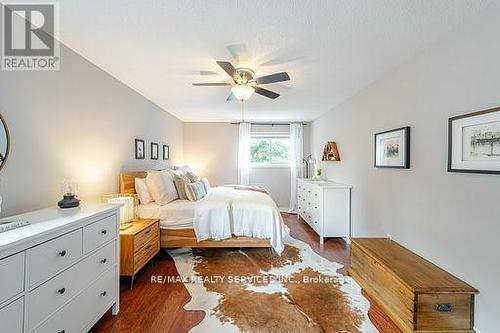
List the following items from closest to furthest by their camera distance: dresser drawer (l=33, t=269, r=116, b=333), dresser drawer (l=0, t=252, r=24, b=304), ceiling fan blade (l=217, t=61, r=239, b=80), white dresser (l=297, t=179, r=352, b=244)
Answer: dresser drawer (l=0, t=252, r=24, b=304)
dresser drawer (l=33, t=269, r=116, b=333)
ceiling fan blade (l=217, t=61, r=239, b=80)
white dresser (l=297, t=179, r=352, b=244)

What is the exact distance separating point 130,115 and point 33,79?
156 centimetres

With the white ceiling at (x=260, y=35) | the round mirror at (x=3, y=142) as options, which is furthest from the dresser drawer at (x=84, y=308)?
the white ceiling at (x=260, y=35)

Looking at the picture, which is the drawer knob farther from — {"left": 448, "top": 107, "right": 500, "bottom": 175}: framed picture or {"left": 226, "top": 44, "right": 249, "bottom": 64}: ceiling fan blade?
{"left": 226, "top": 44, "right": 249, "bottom": 64}: ceiling fan blade

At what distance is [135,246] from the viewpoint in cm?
241

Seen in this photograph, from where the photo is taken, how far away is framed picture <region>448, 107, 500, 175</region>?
1557 mm

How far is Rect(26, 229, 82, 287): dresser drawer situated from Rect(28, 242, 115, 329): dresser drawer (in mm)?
55

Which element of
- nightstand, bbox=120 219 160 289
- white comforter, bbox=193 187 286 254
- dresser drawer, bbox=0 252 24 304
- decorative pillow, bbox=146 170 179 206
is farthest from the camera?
decorative pillow, bbox=146 170 179 206

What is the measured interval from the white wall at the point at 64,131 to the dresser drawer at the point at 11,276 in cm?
80

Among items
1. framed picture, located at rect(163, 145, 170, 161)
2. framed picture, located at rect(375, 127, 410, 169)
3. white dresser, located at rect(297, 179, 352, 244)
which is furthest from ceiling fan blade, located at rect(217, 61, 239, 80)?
framed picture, located at rect(163, 145, 170, 161)

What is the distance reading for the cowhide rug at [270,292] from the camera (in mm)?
1882

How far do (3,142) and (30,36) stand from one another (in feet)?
2.91

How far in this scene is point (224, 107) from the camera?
15.0ft

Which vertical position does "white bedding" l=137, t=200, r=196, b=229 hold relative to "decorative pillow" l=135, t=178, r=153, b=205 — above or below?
below

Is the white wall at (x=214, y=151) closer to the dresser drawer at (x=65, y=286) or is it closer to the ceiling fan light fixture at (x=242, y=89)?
the ceiling fan light fixture at (x=242, y=89)
